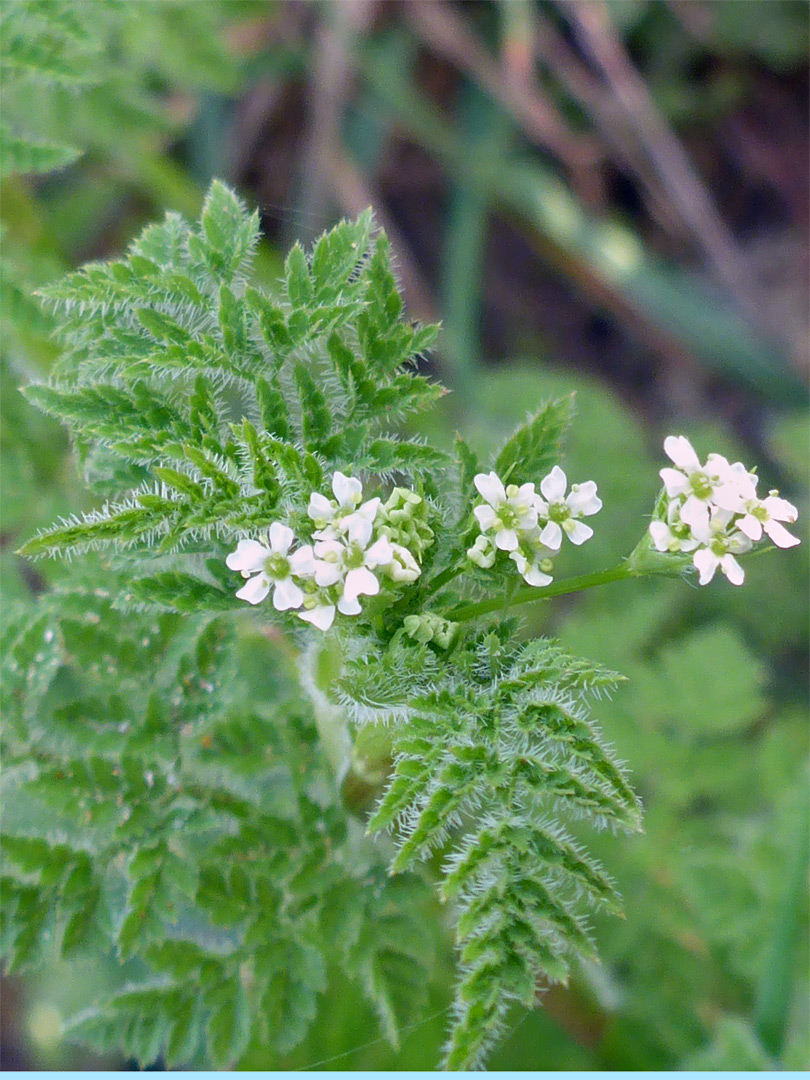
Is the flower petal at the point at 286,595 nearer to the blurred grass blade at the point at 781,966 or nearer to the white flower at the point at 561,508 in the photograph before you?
the white flower at the point at 561,508

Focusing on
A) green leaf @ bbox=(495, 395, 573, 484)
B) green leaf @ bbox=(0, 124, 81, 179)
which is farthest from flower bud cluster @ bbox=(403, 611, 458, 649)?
green leaf @ bbox=(0, 124, 81, 179)

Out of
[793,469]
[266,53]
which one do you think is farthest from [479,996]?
[266,53]

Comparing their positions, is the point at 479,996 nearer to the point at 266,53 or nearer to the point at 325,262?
the point at 325,262

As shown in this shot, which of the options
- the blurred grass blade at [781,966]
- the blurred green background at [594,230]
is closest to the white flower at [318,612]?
the blurred grass blade at [781,966]

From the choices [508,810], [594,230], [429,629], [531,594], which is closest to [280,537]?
[429,629]

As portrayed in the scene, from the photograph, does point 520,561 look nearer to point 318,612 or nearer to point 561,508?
point 561,508
